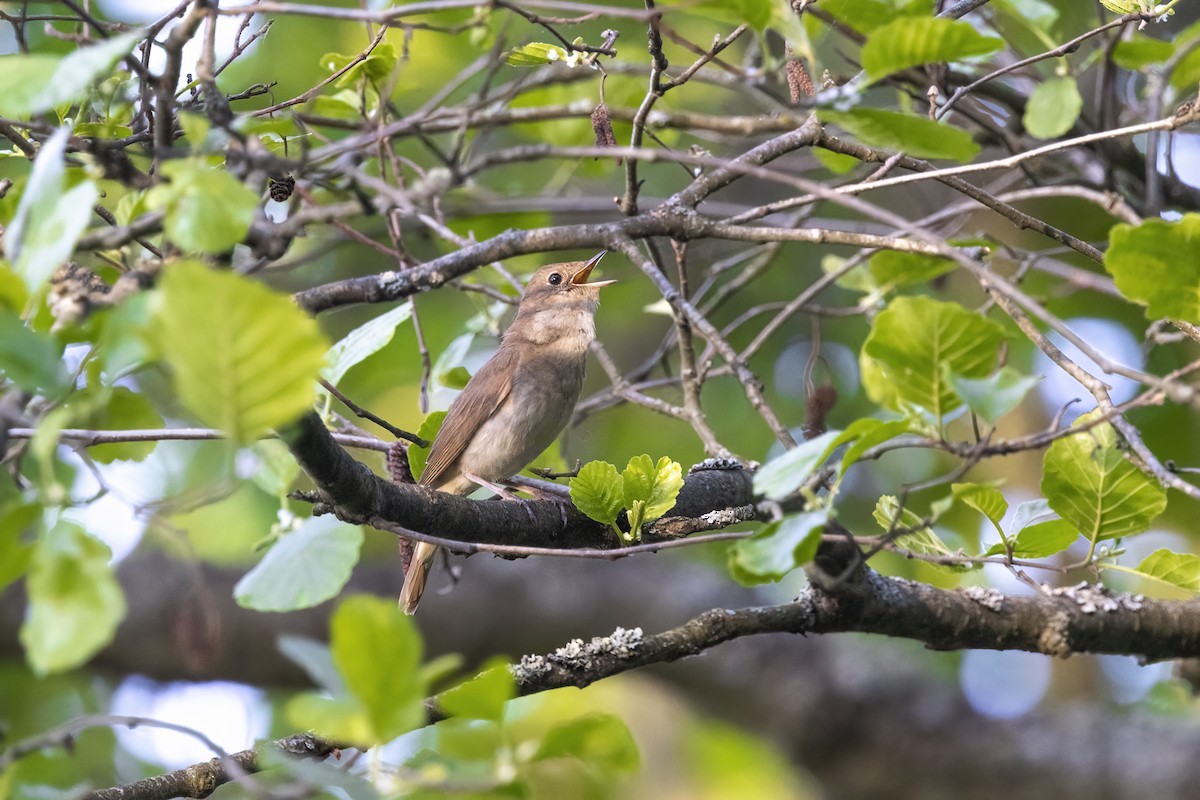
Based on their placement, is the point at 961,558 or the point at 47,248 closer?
the point at 47,248

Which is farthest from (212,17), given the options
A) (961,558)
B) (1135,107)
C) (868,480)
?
(868,480)

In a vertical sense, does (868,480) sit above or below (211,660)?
below

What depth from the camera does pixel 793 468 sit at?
172 cm

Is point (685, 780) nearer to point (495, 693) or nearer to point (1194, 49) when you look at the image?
point (1194, 49)

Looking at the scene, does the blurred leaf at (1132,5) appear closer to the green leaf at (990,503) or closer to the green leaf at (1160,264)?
the green leaf at (1160,264)

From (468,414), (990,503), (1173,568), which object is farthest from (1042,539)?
(468,414)

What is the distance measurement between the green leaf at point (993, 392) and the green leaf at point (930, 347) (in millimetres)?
98

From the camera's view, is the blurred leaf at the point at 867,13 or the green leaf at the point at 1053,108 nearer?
the blurred leaf at the point at 867,13

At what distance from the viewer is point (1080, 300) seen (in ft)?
22.5

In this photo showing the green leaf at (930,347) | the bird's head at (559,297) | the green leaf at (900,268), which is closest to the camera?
the green leaf at (930,347)

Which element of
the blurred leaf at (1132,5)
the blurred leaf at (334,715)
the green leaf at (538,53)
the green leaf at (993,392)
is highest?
the blurred leaf at (1132,5)

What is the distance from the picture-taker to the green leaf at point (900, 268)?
367 centimetres

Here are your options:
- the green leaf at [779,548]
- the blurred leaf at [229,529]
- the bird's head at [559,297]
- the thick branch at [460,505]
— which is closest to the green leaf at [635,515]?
the thick branch at [460,505]

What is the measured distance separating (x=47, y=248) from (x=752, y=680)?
605 cm
